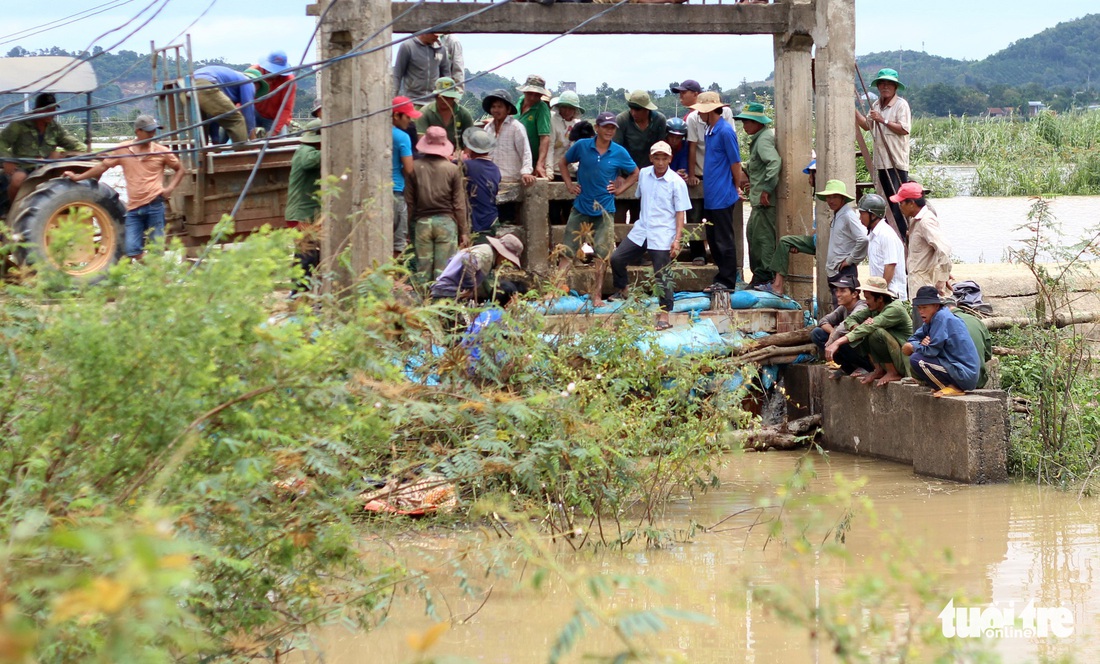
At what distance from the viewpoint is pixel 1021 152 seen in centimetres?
2680

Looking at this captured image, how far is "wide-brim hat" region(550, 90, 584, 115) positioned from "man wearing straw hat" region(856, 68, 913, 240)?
8.63ft

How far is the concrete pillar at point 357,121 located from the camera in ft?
31.2

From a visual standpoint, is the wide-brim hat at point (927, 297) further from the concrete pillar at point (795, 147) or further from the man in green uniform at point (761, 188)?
the man in green uniform at point (761, 188)

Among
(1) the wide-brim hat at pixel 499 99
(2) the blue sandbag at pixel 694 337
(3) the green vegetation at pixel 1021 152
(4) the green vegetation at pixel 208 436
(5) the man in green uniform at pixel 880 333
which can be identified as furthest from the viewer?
(3) the green vegetation at pixel 1021 152

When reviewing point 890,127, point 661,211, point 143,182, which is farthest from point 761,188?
point 143,182

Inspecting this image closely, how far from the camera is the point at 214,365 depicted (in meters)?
4.25

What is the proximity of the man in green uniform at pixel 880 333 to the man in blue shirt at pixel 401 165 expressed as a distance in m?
3.60

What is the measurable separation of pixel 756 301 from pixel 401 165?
11.1ft

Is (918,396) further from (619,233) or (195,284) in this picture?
(195,284)

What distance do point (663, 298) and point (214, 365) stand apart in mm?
6960

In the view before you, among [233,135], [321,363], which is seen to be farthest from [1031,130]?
[321,363]

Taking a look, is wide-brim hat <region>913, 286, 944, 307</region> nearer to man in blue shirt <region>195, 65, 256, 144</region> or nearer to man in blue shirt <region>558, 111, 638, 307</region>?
man in blue shirt <region>558, 111, 638, 307</region>

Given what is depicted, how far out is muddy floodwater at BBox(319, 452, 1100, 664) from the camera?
20.2ft

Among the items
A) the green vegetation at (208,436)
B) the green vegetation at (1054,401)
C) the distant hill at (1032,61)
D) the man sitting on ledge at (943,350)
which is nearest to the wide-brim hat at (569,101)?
the man sitting on ledge at (943,350)
